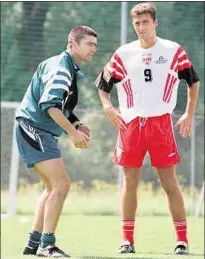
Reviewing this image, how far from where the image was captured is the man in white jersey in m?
5.46

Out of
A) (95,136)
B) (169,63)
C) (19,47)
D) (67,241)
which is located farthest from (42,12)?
(169,63)

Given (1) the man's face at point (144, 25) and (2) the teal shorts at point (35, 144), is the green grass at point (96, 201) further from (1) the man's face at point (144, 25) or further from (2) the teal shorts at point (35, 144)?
(2) the teal shorts at point (35, 144)

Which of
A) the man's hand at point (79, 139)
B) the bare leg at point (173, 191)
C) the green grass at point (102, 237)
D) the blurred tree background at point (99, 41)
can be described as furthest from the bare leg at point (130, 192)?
the blurred tree background at point (99, 41)

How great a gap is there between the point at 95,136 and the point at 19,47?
2006mm

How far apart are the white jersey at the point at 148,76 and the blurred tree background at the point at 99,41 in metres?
6.65

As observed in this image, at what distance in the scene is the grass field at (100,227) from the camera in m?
6.00

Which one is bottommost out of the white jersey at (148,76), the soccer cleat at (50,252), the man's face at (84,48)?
the soccer cleat at (50,252)

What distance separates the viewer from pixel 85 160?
1251 centimetres

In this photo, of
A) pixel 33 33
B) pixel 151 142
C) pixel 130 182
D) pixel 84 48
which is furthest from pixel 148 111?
pixel 33 33

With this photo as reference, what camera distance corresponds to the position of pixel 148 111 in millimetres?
5461

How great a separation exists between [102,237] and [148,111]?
2.48 meters

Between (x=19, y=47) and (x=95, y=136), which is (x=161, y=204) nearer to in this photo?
(x=95, y=136)

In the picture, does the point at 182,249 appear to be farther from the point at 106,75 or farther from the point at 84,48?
the point at 84,48

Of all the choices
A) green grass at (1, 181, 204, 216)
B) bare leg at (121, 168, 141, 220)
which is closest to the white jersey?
bare leg at (121, 168, 141, 220)
